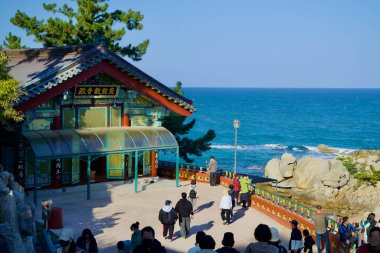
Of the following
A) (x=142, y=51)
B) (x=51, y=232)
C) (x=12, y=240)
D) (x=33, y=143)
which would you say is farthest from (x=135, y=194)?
(x=142, y=51)

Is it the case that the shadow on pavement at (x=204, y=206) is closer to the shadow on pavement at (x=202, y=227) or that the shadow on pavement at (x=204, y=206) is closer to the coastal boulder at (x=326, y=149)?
the shadow on pavement at (x=202, y=227)

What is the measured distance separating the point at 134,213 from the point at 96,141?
4443mm

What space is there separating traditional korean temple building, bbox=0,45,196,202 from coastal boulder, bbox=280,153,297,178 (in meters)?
25.2

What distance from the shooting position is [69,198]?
2381 cm

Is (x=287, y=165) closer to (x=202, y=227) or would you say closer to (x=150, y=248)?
(x=202, y=227)

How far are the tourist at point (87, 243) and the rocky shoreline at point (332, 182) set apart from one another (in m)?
30.3

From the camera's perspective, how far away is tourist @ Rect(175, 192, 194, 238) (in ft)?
58.2

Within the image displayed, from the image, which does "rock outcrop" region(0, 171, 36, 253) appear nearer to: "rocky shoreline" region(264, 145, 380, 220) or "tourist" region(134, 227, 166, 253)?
"tourist" region(134, 227, 166, 253)

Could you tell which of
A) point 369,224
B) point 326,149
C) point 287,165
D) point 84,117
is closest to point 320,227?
point 369,224

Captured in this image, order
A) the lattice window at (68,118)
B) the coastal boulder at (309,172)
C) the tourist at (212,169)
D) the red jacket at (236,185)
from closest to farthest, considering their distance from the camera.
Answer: the red jacket at (236,185), the lattice window at (68,118), the tourist at (212,169), the coastal boulder at (309,172)

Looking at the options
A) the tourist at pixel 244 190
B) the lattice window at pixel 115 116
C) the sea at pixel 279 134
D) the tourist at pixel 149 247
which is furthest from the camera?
the sea at pixel 279 134

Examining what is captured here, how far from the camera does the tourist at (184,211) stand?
1773cm

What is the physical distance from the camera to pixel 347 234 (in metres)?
16.7

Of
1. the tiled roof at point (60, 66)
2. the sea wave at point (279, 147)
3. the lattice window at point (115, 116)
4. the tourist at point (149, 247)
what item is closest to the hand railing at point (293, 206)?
the tiled roof at point (60, 66)
